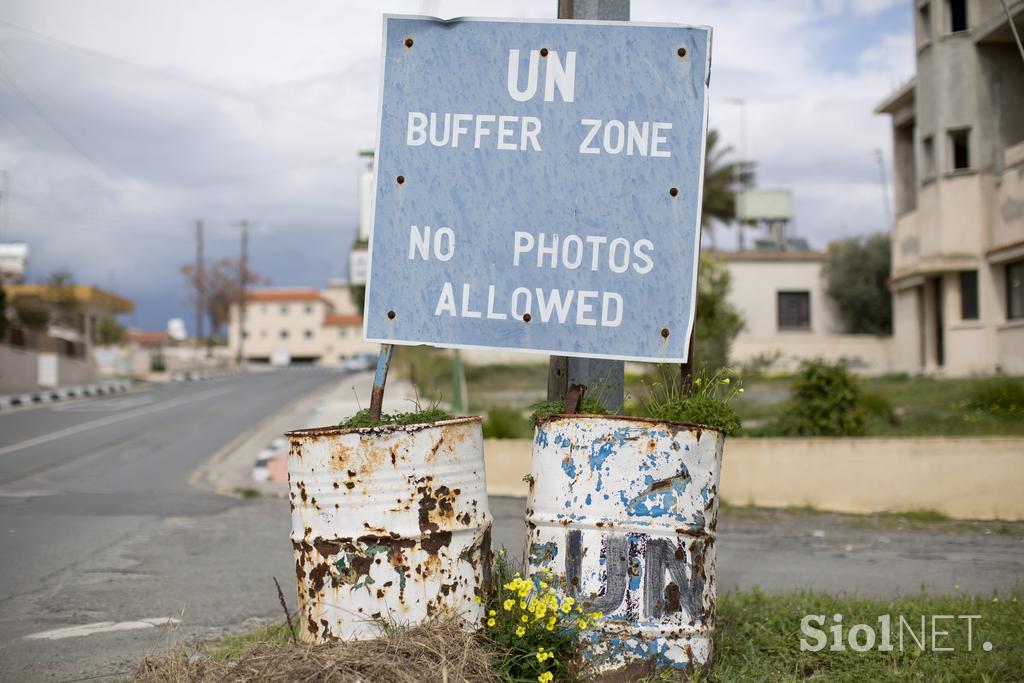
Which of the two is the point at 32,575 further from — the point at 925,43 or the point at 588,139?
the point at 925,43

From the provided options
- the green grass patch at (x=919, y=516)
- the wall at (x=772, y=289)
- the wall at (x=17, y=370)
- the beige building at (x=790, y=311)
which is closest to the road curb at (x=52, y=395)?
the wall at (x=17, y=370)

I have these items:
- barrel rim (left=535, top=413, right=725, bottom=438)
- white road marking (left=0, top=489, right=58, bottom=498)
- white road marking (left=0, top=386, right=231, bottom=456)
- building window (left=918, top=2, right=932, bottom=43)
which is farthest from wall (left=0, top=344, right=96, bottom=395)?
barrel rim (left=535, top=413, right=725, bottom=438)

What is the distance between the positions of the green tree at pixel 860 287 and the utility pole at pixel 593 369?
33.3 meters

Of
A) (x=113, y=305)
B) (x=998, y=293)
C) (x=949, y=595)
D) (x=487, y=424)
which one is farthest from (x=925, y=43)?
(x=113, y=305)

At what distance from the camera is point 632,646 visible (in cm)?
359

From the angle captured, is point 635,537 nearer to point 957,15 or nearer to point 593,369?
point 593,369

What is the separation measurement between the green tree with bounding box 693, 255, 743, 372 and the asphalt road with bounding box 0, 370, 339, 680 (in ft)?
24.5

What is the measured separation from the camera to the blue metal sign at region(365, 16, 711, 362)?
13.1 feet

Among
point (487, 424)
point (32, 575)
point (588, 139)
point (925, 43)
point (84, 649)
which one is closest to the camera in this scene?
point (588, 139)

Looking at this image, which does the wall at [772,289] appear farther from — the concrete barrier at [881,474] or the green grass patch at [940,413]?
the concrete barrier at [881,474]

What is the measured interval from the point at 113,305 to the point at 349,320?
47123mm

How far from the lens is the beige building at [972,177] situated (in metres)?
21.2

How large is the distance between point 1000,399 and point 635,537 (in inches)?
456

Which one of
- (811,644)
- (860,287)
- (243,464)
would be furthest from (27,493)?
(860,287)
